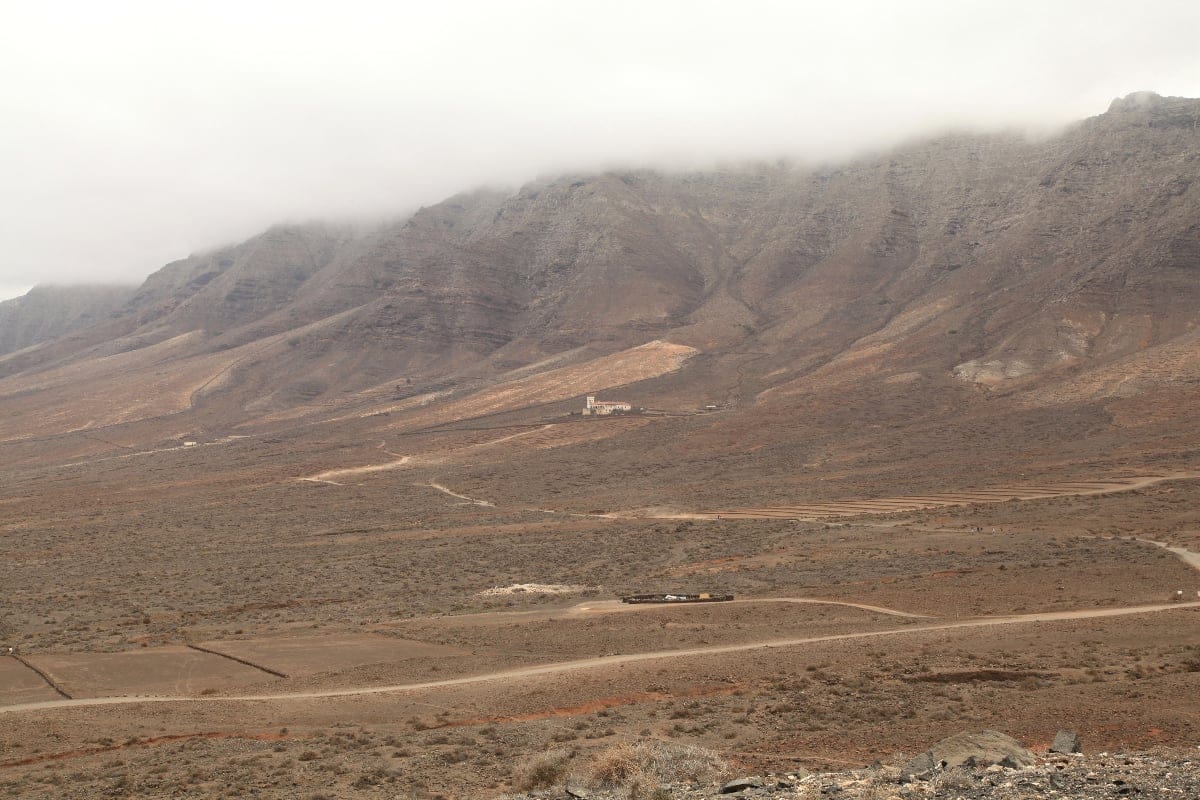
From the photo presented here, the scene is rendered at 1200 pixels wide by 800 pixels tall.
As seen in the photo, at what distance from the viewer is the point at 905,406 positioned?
101 m

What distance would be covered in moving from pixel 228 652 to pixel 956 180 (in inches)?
6606

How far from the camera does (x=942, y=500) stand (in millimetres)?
64812

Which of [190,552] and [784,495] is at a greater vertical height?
[190,552]

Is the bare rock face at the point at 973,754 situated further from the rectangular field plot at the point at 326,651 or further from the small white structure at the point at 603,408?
the small white structure at the point at 603,408

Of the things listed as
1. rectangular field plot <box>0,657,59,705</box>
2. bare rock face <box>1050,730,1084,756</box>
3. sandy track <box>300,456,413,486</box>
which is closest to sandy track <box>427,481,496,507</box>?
sandy track <box>300,456,413,486</box>

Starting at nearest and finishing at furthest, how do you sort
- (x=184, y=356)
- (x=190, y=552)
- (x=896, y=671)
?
(x=896, y=671) < (x=190, y=552) < (x=184, y=356)

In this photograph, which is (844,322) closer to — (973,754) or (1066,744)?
(1066,744)

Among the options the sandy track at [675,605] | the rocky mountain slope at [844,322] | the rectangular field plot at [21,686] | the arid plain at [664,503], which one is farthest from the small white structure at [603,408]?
the rectangular field plot at [21,686]

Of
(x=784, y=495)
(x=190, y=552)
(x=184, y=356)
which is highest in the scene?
(x=184, y=356)

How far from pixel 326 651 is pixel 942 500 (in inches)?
1826

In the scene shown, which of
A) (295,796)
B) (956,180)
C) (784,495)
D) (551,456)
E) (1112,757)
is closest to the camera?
(1112,757)

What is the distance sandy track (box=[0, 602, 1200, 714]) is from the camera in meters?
24.2

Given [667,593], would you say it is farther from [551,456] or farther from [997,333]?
[997,333]

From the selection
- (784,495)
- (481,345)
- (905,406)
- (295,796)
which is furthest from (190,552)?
(481,345)
